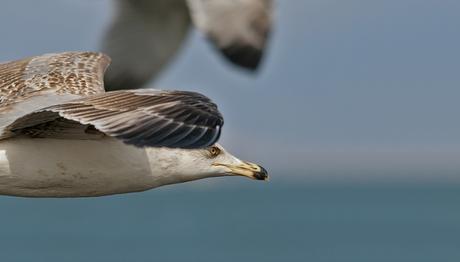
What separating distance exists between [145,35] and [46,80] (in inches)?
271

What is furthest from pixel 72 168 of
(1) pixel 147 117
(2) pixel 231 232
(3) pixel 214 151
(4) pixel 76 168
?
(2) pixel 231 232

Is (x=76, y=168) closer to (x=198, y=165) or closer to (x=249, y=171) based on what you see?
(x=198, y=165)

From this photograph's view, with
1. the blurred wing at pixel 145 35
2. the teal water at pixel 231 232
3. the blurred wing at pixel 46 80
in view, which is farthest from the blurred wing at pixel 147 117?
the teal water at pixel 231 232

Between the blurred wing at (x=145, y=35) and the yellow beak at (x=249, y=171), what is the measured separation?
7.29 m

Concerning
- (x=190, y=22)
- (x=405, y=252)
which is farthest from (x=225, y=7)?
(x=405, y=252)

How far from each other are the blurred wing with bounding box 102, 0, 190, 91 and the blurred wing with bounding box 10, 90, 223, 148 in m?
8.18

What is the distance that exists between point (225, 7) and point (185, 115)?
609 cm

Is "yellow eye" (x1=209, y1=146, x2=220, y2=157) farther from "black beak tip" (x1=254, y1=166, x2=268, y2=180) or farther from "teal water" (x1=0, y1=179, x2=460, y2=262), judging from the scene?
"teal water" (x1=0, y1=179, x2=460, y2=262)

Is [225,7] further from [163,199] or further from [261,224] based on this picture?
[163,199]

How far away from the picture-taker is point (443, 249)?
247 ft

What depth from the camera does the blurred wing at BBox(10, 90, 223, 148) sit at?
7.34 metres

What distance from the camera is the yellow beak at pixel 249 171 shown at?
8.83 m

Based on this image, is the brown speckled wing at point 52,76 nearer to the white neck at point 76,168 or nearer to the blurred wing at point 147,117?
the white neck at point 76,168

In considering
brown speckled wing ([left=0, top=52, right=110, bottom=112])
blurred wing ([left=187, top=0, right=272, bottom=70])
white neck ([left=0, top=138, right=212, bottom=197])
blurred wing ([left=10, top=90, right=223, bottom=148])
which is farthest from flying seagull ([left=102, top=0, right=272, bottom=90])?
blurred wing ([left=10, top=90, right=223, bottom=148])
